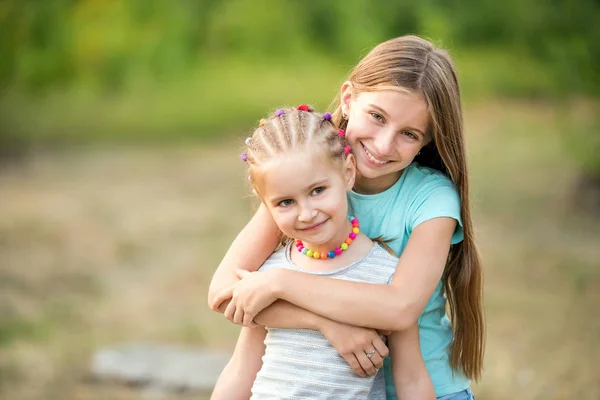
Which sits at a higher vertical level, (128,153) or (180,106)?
(180,106)

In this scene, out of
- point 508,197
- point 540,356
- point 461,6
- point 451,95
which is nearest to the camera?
point 451,95

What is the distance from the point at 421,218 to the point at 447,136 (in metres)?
0.24

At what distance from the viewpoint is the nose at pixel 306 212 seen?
2.14m

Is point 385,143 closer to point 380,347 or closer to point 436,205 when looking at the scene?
point 436,205

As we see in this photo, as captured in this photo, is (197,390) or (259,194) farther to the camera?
(197,390)

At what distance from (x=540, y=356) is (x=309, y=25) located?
5.34 m

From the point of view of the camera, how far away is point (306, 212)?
2.14 meters

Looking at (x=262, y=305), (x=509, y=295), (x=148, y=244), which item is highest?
(x=148, y=244)

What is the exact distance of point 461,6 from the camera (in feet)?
29.1

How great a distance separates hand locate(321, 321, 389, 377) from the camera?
85.7 inches

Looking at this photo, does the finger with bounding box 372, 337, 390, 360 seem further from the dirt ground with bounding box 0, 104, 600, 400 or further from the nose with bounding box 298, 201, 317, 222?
the dirt ground with bounding box 0, 104, 600, 400

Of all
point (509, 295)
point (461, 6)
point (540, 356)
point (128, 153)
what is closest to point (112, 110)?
point (128, 153)

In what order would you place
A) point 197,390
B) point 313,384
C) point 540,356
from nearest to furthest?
point 313,384
point 197,390
point 540,356

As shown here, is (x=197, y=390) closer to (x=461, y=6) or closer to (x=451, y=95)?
(x=451, y=95)
